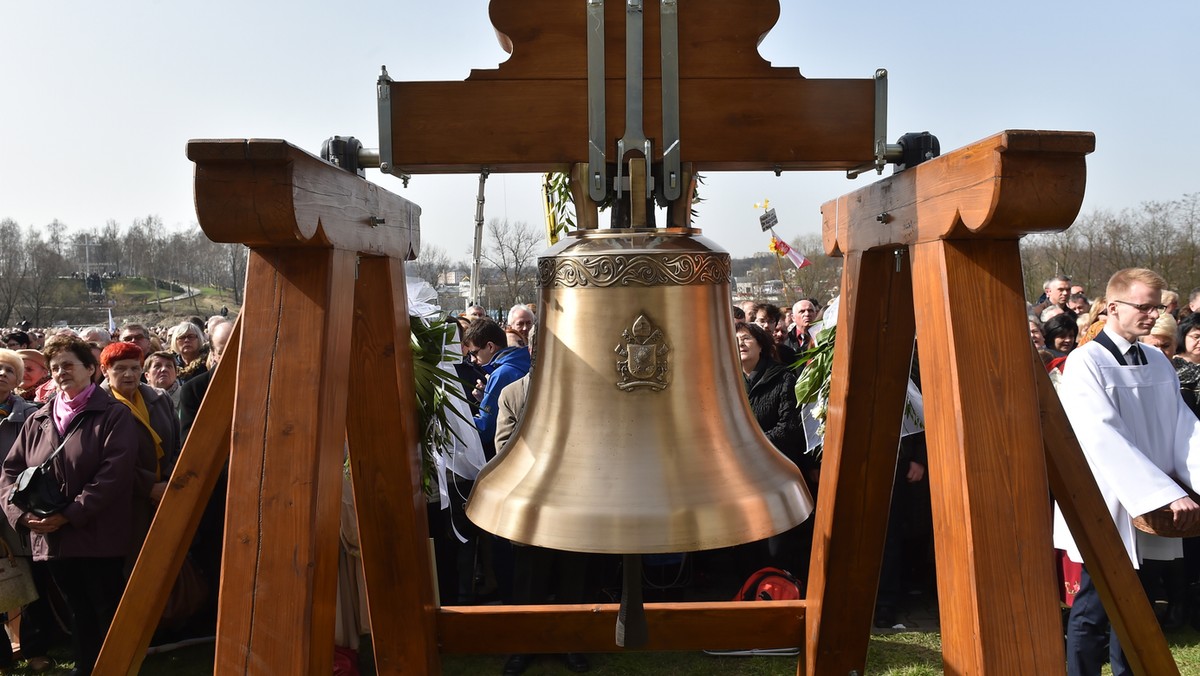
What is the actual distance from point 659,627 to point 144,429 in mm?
3742

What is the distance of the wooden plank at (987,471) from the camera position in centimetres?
150

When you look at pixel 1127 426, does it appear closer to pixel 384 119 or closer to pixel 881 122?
pixel 881 122

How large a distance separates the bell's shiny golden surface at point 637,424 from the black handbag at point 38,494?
393cm

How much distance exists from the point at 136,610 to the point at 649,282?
140cm

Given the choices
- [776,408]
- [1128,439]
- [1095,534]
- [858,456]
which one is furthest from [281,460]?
[776,408]

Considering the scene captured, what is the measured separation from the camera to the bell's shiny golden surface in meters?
1.55

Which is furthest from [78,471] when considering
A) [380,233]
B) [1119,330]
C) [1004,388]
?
[1119,330]

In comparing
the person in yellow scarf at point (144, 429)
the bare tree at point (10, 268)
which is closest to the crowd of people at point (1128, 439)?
the person in yellow scarf at point (144, 429)

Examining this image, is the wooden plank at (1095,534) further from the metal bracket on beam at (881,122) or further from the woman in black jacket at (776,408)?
the woman in black jacket at (776,408)

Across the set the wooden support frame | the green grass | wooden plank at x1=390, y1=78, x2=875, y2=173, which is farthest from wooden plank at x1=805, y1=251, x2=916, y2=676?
the green grass

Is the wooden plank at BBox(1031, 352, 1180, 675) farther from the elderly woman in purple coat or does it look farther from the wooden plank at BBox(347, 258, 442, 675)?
the elderly woman in purple coat


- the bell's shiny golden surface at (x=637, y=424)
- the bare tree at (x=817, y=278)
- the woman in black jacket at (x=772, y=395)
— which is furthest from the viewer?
the bare tree at (x=817, y=278)

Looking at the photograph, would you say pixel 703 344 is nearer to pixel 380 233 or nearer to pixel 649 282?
pixel 649 282

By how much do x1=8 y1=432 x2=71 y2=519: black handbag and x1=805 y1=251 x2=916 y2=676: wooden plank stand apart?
13.6ft
